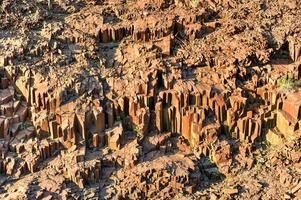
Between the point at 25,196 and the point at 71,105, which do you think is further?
the point at 71,105

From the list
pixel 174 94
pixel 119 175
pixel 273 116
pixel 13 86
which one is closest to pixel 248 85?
pixel 273 116

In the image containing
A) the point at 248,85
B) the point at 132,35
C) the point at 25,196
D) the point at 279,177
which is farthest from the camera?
the point at 132,35

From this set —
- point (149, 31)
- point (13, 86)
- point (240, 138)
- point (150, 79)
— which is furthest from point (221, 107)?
point (13, 86)

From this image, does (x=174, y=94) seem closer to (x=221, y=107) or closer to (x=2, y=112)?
(x=221, y=107)

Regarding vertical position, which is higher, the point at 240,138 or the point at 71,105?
the point at 71,105

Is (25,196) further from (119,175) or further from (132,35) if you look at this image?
(132,35)

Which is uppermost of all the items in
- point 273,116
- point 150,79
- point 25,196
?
point 150,79

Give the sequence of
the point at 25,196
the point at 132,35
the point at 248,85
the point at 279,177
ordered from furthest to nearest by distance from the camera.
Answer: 1. the point at 132,35
2. the point at 248,85
3. the point at 279,177
4. the point at 25,196
